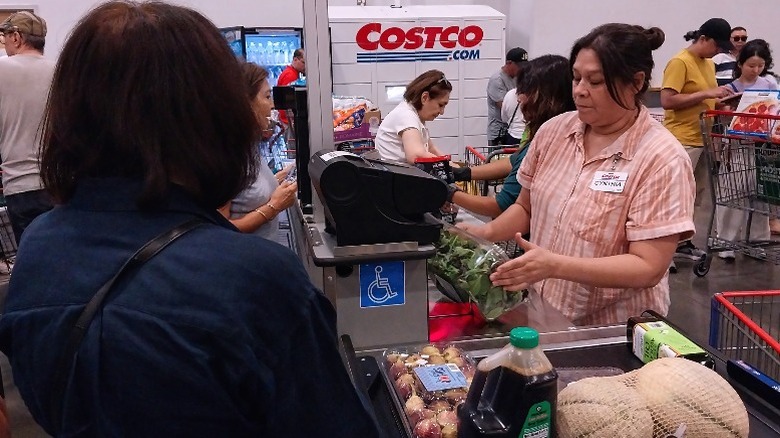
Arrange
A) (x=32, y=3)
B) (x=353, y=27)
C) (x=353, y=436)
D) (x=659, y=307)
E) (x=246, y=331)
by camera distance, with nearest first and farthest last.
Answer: (x=246, y=331) < (x=353, y=436) < (x=659, y=307) < (x=353, y=27) < (x=32, y=3)

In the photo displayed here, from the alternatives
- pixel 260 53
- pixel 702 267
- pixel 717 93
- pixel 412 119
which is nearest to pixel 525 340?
pixel 412 119

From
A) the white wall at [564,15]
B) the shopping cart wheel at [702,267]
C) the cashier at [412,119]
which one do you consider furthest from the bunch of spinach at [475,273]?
the white wall at [564,15]

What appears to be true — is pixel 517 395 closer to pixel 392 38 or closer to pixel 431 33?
pixel 392 38

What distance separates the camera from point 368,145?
448 centimetres

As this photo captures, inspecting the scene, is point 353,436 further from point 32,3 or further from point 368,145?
point 32,3

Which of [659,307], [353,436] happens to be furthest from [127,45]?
[659,307]

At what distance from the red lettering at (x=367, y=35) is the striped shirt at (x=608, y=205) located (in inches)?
230

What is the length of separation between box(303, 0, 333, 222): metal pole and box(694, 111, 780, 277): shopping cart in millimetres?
3413

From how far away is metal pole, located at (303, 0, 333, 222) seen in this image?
5.85 feet

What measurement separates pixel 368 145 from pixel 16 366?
3.65 metres

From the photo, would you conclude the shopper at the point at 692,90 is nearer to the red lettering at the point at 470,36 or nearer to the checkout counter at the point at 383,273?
the red lettering at the point at 470,36

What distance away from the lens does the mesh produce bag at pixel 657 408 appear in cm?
99

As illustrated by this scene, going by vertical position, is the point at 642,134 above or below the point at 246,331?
above

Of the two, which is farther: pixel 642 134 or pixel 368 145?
pixel 368 145
